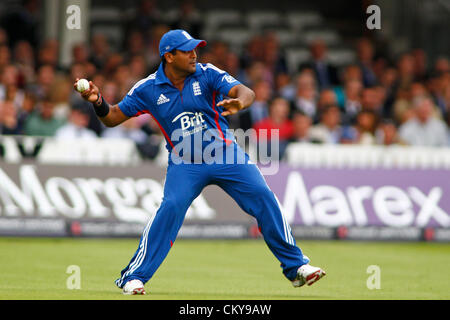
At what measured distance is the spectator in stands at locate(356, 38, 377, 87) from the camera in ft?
64.1

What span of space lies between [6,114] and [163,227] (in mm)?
7849

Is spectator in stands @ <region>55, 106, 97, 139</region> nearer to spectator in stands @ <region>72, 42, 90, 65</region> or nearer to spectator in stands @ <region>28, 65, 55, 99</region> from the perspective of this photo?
spectator in stands @ <region>28, 65, 55, 99</region>

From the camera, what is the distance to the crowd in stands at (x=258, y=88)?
53.4 feet

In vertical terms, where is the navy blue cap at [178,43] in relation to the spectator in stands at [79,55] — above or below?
below

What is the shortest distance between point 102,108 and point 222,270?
11.2 feet

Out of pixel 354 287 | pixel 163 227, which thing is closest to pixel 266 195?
pixel 163 227

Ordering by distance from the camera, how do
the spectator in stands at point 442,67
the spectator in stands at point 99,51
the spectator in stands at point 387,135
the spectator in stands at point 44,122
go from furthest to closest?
the spectator in stands at point 442,67 → the spectator in stands at point 99,51 → the spectator in stands at point 387,135 → the spectator in stands at point 44,122

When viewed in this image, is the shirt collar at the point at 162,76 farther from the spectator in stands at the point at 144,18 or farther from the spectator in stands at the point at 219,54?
the spectator in stands at the point at 144,18

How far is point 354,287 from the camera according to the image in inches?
384

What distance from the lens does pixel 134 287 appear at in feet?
27.8

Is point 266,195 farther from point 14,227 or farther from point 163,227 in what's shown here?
point 14,227

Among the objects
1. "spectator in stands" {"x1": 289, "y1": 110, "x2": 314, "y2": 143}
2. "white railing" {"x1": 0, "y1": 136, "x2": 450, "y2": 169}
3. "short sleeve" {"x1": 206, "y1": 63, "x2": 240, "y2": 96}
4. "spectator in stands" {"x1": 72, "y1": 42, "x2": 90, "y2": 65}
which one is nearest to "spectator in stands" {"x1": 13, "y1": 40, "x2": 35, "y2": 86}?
"spectator in stands" {"x1": 72, "y1": 42, "x2": 90, "y2": 65}

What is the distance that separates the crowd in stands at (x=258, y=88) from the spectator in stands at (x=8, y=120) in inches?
0.8


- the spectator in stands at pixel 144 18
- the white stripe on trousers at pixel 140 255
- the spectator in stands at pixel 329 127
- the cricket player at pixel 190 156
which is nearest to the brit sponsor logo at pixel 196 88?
the cricket player at pixel 190 156
